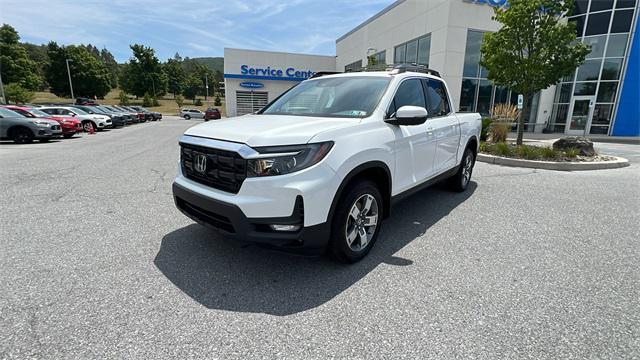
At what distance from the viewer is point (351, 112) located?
3.30 m

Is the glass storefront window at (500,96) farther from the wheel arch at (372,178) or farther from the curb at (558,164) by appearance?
the wheel arch at (372,178)

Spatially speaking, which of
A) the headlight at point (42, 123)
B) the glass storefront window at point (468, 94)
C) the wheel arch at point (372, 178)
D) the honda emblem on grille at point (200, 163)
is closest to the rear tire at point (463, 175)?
the wheel arch at point (372, 178)

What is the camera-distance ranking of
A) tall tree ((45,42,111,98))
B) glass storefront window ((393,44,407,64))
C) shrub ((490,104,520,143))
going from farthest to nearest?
tall tree ((45,42,111,98)), glass storefront window ((393,44,407,64)), shrub ((490,104,520,143))

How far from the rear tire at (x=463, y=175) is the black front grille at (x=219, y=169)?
163 inches

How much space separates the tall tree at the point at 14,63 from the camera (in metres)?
48.4

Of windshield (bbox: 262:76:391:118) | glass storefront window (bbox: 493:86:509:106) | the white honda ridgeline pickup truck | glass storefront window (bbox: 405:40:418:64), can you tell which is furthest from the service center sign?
the white honda ridgeline pickup truck

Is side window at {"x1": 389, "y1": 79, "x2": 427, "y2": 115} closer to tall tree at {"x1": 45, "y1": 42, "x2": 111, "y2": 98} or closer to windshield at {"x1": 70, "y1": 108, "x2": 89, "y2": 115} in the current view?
windshield at {"x1": 70, "y1": 108, "x2": 89, "y2": 115}

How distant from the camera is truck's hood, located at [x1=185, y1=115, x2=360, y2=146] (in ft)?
8.24

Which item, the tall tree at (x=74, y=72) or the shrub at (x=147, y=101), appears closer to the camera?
the tall tree at (x=74, y=72)

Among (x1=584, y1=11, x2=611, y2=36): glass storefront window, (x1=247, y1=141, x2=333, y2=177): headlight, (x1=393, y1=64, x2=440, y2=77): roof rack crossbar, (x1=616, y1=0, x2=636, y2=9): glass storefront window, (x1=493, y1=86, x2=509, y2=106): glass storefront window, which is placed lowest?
(x1=247, y1=141, x2=333, y2=177): headlight

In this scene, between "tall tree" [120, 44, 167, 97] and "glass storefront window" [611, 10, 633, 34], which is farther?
"tall tree" [120, 44, 167, 97]

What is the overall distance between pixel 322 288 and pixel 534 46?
36.4 ft

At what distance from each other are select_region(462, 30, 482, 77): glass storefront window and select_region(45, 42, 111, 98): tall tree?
65261 mm

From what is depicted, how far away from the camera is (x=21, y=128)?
40.0 feet
